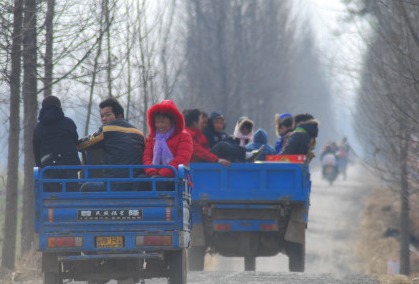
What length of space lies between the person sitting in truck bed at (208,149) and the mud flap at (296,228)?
3.62 feet

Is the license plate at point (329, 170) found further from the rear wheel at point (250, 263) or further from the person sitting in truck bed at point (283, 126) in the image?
the rear wheel at point (250, 263)

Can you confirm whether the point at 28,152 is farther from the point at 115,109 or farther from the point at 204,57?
the point at 204,57

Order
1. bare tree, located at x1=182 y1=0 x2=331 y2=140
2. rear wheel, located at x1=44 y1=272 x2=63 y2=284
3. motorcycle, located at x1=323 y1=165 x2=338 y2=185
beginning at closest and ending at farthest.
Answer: rear wheel, located at x1=44 y1=272 x2=63 y2=284 < bare tree, located at x1=182 y1=0 x2=331 y2=140 < motorcycle, located at x1=323 y1=165 x2=338 y2=185

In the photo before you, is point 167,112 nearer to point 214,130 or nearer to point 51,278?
point 51,278

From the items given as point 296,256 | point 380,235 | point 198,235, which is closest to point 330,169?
point 380,235

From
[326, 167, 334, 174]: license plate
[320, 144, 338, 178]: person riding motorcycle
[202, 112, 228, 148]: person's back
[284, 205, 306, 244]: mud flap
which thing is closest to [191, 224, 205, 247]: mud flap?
[284, 205, 306, 244]: mud flap

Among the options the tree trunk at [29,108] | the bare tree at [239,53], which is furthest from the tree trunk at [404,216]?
the bare tree at [239,53]

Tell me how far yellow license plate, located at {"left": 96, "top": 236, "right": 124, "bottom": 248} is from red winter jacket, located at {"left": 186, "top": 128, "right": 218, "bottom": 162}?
610cm

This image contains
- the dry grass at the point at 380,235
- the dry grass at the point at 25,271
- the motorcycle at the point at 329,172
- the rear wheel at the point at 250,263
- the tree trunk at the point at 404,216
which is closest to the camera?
the dry grass at the point at 25,271

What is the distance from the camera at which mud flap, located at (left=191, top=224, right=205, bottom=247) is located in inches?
648

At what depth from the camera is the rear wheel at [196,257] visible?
16938mm

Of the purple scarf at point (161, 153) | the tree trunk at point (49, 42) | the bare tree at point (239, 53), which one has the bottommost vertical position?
the purple scarf at point (161, 153)

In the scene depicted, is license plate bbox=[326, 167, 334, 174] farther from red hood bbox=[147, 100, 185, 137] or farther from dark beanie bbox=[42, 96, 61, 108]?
dark beanie bbox=[42, 96, 61, 108]

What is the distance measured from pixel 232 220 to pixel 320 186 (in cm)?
3811
